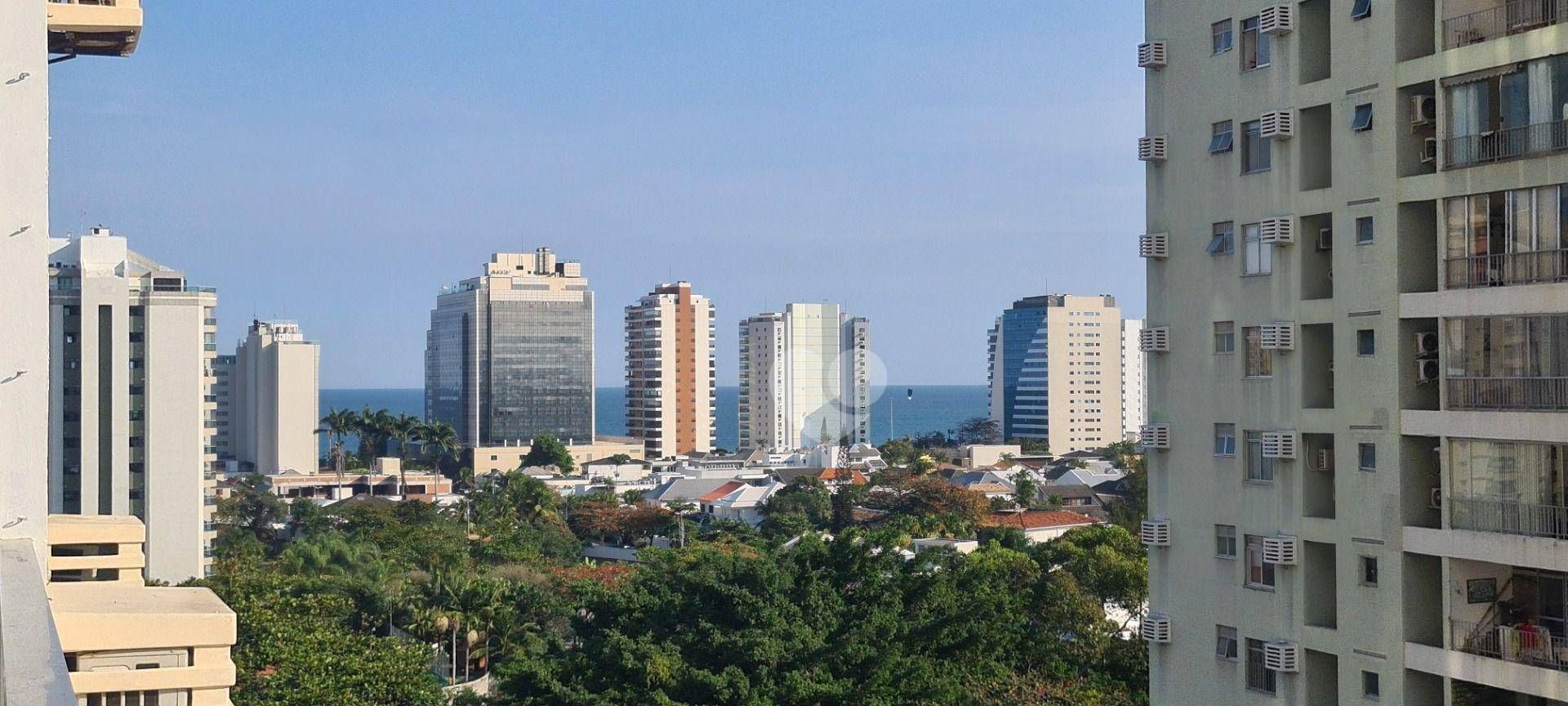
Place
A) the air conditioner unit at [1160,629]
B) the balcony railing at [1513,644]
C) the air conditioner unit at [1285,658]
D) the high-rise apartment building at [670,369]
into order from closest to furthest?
the balcony railing at [1513,644] < the air conditioner unit at [1285,658] < the air conditioner unit at [1160,629] < the high-rise apartment building at [670,369]

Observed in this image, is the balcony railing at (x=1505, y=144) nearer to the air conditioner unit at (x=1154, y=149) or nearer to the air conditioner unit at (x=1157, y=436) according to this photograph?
the air conditioner unit at (x=1154, y=149)

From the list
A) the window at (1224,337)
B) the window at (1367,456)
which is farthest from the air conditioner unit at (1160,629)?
the window at (1367,456)

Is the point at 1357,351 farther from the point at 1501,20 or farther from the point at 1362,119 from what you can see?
the point at 1501,20

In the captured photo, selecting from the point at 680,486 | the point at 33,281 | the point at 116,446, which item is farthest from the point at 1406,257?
the point at 680,486

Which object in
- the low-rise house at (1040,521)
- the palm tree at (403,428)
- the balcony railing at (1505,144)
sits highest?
the balcony railing at (1505,144)

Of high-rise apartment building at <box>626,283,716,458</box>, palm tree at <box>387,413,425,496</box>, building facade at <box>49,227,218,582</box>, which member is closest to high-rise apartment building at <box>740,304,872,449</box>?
high-rise apartment building at <box>626,283,716,458</box>

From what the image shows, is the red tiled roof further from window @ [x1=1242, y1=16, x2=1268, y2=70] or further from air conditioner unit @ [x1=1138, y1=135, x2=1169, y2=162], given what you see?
window @ [x1=1242, y1=16, x2=1268, y2=70]

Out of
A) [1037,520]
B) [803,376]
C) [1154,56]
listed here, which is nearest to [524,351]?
[803,376]
